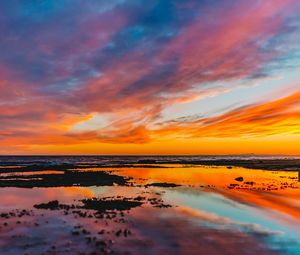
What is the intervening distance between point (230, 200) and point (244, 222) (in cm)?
1048

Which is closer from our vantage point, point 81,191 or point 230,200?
point 230,200

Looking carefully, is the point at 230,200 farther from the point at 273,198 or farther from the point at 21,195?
the point at 21,195

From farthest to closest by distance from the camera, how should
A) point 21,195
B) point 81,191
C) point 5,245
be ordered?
point 81,191 < point 21,195 < point 5,245

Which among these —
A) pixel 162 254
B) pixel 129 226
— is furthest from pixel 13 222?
pixel 162 254

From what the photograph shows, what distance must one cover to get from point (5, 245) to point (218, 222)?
1355 cm

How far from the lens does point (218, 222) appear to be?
23.8 metres

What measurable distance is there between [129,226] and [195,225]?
4.38 metres

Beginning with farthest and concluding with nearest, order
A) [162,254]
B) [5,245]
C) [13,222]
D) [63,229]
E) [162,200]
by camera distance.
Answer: [162,200] < [13,222] < [63,229] < [5,245] < [162,254]

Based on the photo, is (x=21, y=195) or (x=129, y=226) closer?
(x=129, y=226)

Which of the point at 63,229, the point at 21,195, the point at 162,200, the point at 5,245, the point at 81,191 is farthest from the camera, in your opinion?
the point at 81,191

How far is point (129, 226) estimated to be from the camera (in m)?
22.8

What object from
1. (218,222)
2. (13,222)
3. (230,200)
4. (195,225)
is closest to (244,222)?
(218,222)

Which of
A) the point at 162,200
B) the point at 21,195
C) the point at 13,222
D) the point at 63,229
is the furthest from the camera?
the point at 21,195

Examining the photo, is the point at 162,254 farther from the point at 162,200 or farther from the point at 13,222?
the point at 162,200
